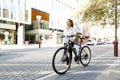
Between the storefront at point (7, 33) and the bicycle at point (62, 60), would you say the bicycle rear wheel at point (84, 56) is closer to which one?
the bicycle at point (62, 60)

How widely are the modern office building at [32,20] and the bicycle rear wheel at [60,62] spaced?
1505 inches

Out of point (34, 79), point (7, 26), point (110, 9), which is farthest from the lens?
point (7, 26)

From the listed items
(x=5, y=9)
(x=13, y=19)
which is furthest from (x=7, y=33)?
(x=5, y=9)

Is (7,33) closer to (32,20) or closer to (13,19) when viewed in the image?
(13,19)

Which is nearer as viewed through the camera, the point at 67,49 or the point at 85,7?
the point at 67,49

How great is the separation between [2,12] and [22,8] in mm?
8107

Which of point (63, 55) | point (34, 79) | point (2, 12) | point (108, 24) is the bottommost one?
point (34, 79)

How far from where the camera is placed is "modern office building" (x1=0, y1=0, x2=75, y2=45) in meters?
51.6

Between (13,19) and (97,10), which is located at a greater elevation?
(13,19)

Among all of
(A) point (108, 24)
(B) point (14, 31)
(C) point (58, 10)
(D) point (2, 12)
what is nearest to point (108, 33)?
(C) point (58, 10)

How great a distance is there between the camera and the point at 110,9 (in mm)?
23359

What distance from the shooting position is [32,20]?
7181 cm

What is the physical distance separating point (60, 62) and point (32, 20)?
63682 mm

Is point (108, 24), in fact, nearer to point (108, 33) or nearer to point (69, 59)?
point (69, 59)
